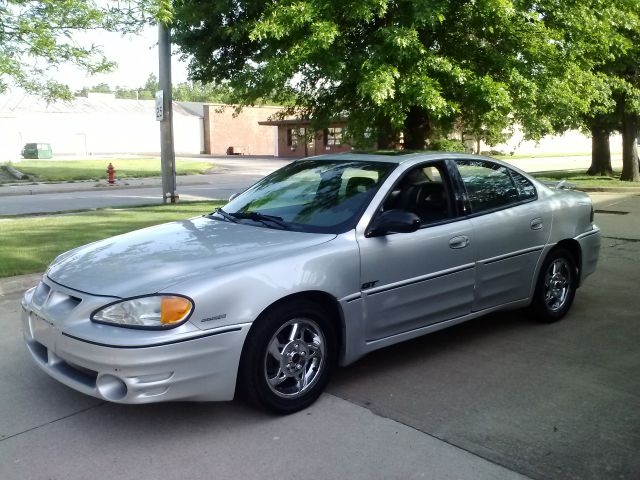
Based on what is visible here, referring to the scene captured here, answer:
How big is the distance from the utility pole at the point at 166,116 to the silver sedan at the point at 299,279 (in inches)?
407

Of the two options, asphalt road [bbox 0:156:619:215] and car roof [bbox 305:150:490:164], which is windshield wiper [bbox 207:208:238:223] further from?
asphalt road [bbox 0:156:619:215]

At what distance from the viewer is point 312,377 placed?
400cm

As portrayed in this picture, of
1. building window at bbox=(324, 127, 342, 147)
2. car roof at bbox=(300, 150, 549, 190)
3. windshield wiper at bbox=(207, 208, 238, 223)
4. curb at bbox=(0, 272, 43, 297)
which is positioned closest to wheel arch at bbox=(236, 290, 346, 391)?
windshield wiper at bbox=(207, 208, 238, 223)

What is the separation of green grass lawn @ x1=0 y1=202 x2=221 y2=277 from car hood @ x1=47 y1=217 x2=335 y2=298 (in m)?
3.48

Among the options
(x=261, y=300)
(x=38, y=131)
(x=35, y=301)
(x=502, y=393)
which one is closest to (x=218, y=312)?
(x=261, y=300)

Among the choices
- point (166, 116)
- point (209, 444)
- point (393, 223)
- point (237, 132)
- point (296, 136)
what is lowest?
point (209, 444)

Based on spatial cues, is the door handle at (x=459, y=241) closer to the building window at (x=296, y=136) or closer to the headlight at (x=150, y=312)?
the headlight at (x=150, y=312)

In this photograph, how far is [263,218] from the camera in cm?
472

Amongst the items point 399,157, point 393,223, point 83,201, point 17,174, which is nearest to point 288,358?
point 393,223

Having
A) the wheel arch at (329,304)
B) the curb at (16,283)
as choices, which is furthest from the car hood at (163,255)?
the curb at (16,283)

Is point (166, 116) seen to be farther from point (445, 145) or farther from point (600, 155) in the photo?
point (600, 155)

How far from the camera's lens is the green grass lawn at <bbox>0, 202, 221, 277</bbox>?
7887mm

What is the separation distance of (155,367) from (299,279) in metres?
0.97

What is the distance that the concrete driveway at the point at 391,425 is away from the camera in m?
3.30
